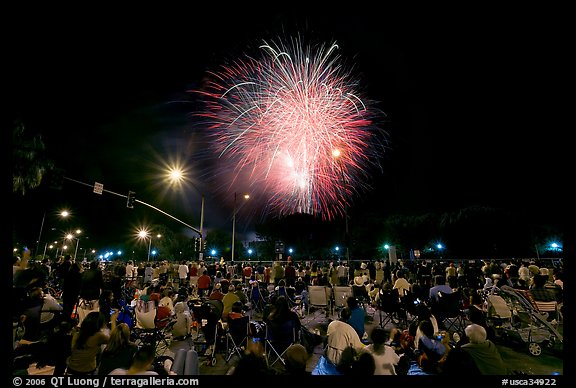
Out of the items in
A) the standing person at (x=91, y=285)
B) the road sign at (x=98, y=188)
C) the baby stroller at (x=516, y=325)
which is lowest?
the baby stroller at (x=516, y=325)

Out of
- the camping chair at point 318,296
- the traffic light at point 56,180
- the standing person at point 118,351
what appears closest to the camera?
the standing person at point 118,351

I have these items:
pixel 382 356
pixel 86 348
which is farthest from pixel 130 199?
pixel 382 356

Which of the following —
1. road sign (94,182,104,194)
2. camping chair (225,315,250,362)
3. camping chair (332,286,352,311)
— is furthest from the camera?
road sign (94,182,104,194)

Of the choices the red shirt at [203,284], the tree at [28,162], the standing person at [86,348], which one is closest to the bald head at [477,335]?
the standing person at [86,348]

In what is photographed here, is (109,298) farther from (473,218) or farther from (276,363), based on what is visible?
(473,218)

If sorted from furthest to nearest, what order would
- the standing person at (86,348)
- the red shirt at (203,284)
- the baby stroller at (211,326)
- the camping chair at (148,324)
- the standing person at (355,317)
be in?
the red shirt at (203,284) < the camping chair at (148,324) < the standing person at (355,317) < the baby stroller at (211,326) < the standing person at (86,348)

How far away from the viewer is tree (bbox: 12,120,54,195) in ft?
61.3

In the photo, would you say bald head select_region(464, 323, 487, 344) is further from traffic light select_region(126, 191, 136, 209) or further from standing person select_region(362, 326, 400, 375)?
traffic light select_region(126, 191, 136, 209)

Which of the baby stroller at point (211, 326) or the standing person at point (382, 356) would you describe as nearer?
the standing person at point (382, 356)

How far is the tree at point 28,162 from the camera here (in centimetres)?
1869

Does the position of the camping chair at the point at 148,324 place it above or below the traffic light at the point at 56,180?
below

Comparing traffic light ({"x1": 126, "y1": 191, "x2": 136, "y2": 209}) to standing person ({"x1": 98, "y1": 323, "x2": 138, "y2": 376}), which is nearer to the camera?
standing person ({"x1": 98, "y1": 323, "x2": 138, "y2": 376})

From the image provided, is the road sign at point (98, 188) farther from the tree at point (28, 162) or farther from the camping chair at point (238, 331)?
the camping chair at point (238, 331)

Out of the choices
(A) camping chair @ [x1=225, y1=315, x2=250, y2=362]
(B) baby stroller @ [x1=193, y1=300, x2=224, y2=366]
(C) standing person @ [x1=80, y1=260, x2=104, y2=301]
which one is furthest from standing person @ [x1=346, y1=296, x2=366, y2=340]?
(C) standing person @ [x1=80, y1=260, x2=104, y2=301]
